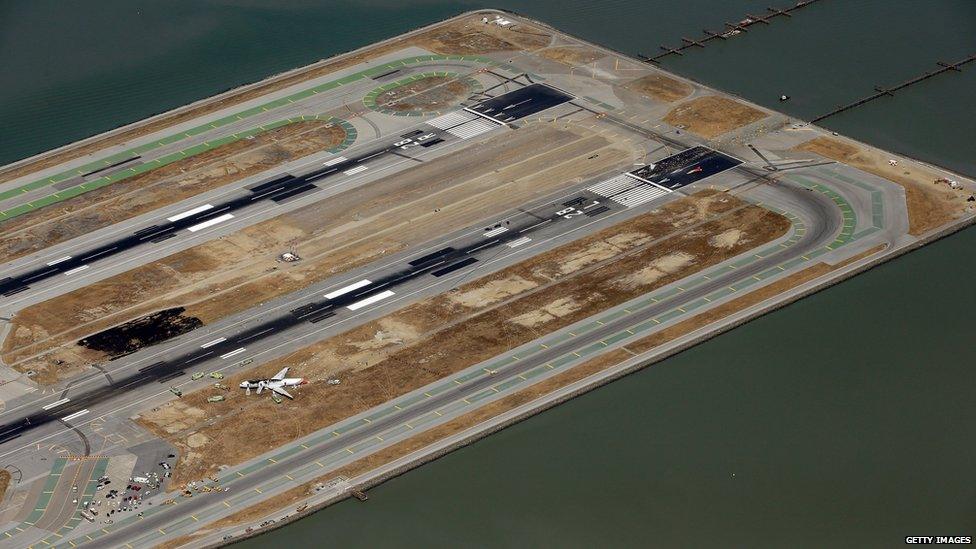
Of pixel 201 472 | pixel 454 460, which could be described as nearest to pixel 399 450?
pixel 454 460

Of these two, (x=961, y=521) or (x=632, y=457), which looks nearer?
(x=961, y=521)

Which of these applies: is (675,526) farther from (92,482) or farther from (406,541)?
(92,482)

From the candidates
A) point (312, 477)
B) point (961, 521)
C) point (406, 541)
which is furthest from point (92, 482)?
point (961, 521)

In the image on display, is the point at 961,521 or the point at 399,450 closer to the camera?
the point at 961,521

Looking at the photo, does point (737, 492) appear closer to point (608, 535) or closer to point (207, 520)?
point (608, 535)

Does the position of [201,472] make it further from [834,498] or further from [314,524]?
[834,498]

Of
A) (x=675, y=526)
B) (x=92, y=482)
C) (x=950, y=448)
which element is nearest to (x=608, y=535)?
(x=675, y=526)

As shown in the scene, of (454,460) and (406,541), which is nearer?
(406,541)
